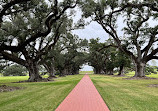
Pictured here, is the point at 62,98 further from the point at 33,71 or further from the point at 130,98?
the point at 33,71

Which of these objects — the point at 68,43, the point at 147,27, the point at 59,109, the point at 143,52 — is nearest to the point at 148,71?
the point at 143,52

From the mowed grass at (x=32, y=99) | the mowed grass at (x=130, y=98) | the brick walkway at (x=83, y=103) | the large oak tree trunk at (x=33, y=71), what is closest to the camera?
the brick walkway at (x=83, y=103)

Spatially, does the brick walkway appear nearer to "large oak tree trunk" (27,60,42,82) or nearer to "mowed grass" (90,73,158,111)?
"mowed grass" (90,73,158,111)

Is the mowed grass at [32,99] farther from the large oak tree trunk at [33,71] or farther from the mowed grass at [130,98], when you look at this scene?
the large oak tree trunk at [33,71]

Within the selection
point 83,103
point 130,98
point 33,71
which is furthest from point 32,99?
point 33,71

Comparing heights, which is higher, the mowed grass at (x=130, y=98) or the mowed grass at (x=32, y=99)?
the mowed grass at (x=130, y=98)

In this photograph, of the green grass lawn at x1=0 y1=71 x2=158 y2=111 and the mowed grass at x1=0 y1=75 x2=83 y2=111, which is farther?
the mowed grass at x1=0 y1=75 x2=83 y2=111

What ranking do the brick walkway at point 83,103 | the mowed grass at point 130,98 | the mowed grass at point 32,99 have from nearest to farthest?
1. the brick walkway at point 83,103
2. the mowed grass at point 130,98
3. the mowed grass at point 32,99

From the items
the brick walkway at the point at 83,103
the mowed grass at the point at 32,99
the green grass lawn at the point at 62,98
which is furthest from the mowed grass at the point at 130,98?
the mowed grass at the point at 32,99

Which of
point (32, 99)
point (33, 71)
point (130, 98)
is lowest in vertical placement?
point (32, 99)

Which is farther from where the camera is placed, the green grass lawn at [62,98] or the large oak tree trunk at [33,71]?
the large oak tree trunk at [33,71]

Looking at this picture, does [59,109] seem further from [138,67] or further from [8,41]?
[138,67]

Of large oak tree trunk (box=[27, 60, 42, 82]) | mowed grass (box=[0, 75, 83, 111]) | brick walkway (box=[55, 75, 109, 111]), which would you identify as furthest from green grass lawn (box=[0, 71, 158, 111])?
large oak tree trunk (box=[27, 60, 42, 82])

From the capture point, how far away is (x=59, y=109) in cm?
509
